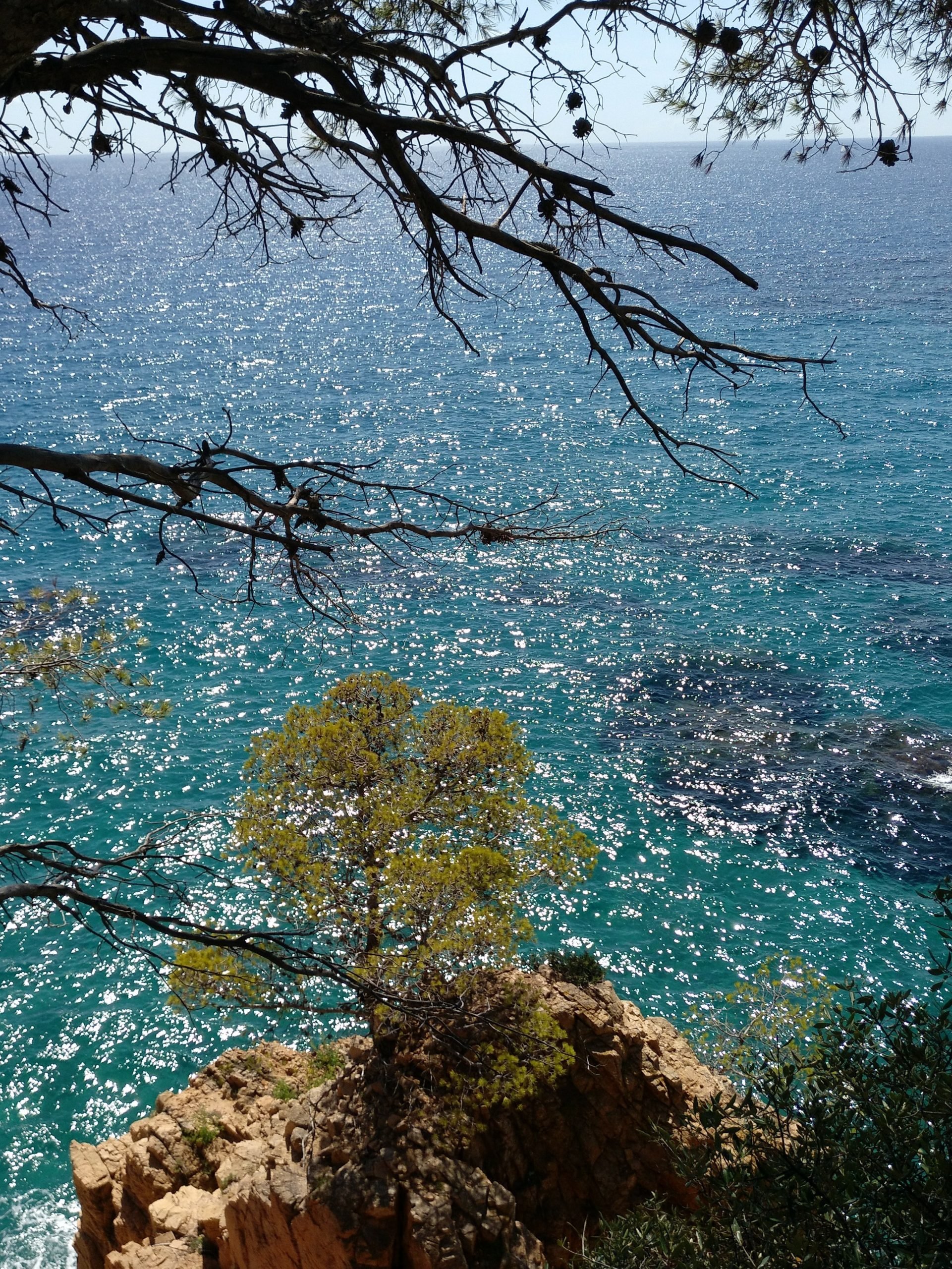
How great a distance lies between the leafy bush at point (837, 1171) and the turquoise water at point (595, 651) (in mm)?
9393

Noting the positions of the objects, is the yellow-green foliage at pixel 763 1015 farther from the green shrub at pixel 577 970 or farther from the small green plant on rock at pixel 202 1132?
the small green plant on rock at pixel 202 1132

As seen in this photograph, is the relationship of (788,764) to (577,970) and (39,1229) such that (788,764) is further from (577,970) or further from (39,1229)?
(39,1229)

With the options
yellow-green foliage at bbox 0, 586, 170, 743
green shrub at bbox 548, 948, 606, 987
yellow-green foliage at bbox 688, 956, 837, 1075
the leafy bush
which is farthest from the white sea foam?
the leafy bush

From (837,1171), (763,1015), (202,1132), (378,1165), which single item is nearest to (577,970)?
(763,1015)

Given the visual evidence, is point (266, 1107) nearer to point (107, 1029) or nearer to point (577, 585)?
point (107, 1029)

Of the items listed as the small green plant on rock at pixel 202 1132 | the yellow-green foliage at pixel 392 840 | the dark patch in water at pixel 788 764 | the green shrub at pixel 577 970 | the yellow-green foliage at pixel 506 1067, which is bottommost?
the dark patch in water at pixel 788 764

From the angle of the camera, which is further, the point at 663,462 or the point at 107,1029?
the point at 663,462

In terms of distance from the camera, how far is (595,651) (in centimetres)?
2980

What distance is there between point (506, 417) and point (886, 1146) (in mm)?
47460

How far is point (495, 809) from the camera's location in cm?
1395

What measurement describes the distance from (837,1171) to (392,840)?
7.59 metres

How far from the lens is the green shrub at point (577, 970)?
1367 centimetres

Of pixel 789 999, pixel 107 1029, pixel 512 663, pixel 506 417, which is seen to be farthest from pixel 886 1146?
pixel 506 417

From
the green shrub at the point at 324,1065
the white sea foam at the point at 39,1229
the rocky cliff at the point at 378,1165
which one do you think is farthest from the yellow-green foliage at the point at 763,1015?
the white sea foam at the point at 39,1229
